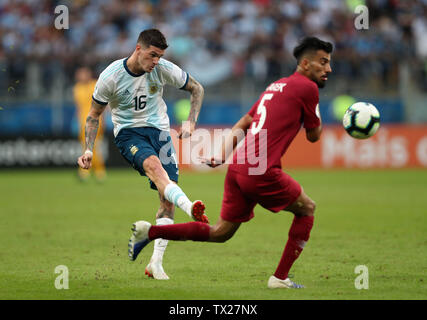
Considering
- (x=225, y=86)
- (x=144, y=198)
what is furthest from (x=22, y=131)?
(x=144, y=198)

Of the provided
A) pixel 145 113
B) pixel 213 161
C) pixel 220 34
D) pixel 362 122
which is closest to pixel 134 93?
pixel 145 113

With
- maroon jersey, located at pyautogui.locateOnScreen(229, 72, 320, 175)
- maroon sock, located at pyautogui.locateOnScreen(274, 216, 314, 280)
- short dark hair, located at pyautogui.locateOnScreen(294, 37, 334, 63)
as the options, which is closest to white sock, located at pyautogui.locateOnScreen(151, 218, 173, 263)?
maroon sock, located at pyautogui.locateOnScreen(274, 216, 314, 280)

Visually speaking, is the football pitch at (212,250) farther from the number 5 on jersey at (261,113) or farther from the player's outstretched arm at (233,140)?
the number 5 on jersey at (261,113)

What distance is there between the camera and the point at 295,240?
21.1 feet

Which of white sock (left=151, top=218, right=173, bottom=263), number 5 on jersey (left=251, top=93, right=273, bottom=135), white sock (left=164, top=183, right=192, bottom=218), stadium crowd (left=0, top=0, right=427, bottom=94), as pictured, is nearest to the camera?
number 5 on jersey (left=251, top=93, right=273, bottom=135)

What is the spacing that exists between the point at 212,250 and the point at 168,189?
98.4 inches

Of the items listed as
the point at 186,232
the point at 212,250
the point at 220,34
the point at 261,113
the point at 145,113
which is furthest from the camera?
the point at 220,34

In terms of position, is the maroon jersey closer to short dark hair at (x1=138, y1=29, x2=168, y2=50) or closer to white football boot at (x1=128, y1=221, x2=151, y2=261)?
white football boot at (x1=128, y1=221, x2=151, y2=261)

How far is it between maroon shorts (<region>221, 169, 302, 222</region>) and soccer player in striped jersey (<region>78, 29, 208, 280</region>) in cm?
111

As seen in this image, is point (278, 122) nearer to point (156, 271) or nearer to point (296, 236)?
point (296, 236)

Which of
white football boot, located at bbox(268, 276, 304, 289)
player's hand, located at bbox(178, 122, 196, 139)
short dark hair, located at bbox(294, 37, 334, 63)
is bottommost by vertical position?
white football boot, located at bbox(268, 276, 304, 289)

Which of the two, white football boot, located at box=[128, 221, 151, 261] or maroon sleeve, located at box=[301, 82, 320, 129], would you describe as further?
white football boot, located at box=[128, 221, 151, 261]

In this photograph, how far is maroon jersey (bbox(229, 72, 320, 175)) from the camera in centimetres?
615
